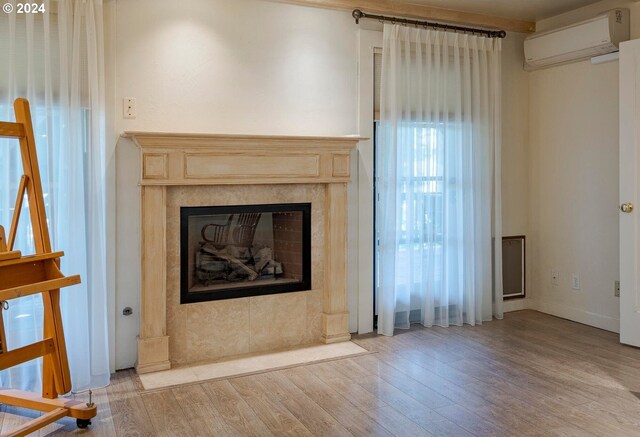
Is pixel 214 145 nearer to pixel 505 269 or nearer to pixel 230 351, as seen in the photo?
pixel 230 351

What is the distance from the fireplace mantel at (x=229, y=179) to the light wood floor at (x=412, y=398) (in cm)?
30

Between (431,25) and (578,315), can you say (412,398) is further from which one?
(431,25)

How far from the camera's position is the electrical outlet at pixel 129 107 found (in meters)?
3.41

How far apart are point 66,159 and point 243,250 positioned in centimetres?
131

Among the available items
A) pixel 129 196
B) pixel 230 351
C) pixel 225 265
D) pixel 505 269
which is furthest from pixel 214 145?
pixel 505 269

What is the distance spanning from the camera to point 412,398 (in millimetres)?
2990

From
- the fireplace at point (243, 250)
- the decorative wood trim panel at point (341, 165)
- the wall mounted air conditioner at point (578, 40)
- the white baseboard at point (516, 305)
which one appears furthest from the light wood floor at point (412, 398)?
the wall mounted air conditioner at point (578, 40)

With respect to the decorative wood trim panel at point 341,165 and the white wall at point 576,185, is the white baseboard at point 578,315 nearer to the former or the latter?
the white wall at point 576,185

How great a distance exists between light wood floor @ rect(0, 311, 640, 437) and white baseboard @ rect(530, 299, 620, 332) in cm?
34

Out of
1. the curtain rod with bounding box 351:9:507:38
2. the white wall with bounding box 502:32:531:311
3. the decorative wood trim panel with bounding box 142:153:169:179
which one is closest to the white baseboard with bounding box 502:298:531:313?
the white wall with bounding box 502:32:531:311

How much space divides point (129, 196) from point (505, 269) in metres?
3.22

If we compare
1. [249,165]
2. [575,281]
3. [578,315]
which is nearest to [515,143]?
[575,281]

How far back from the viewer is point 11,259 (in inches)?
98.8

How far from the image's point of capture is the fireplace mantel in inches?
133
